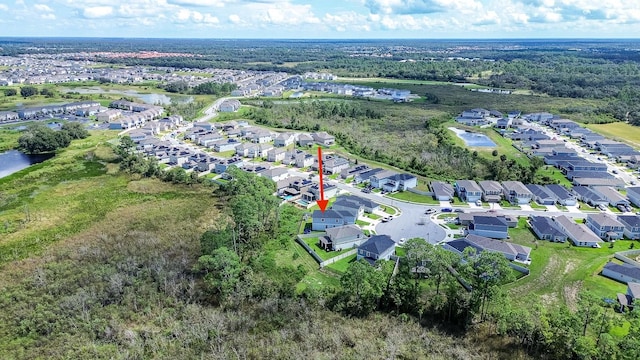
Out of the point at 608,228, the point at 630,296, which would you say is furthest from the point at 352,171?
the point at 630,296

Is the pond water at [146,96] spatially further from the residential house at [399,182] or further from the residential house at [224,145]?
the residential house at [399,182]

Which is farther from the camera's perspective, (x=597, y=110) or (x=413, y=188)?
(x=597, y=110)

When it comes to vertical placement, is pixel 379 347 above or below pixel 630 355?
below

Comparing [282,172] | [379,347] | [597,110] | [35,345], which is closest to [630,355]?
[379,347]

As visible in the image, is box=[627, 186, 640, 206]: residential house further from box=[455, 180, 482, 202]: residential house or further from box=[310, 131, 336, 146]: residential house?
box=[310, 131, 336, 146]: residential house

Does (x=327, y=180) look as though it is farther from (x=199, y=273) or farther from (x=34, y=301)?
(x=34, y=301)

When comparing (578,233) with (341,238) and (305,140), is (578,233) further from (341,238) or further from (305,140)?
(305,140)

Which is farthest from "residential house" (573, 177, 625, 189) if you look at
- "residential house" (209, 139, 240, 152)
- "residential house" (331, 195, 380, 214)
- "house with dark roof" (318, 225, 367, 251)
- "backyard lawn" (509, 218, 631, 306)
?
"residential house" (209, 139, 240, 152)
